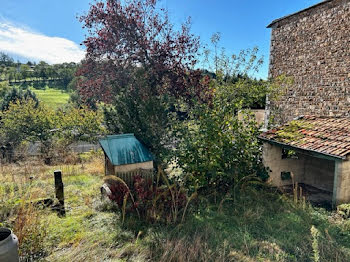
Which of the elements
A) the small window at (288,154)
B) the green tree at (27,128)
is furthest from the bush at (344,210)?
the green tree at (27,128)

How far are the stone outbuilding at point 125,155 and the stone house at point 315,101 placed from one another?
3.84m

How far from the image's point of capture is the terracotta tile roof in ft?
18.5

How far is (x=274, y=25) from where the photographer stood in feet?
32.0

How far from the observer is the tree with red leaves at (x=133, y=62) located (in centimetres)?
821

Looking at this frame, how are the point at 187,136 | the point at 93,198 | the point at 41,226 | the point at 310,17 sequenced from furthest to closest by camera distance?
the point at 310,17 < the point at 187,136 < the point at 93,198 < the point at 41,226

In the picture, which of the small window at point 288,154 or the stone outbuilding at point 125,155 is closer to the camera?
the stone outbuilding at point 125,155

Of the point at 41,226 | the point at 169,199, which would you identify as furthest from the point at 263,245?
the point at 41,226

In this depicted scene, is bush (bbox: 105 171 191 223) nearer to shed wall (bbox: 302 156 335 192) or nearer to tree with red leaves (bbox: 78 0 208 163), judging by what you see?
tree with red leaves (bbox: 78 0 208 163)

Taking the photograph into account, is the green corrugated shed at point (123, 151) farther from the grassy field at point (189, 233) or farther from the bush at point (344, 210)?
the bush at point (344, 210)

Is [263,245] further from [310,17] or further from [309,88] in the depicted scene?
[310,17]

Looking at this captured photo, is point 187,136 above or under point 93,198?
above

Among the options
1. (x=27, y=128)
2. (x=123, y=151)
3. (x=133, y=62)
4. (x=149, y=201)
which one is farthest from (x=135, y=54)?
(x=27, y=128)

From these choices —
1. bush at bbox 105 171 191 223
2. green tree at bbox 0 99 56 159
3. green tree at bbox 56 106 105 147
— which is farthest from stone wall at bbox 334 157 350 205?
green tree at bbox 0 99 56 159

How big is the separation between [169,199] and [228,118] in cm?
330
